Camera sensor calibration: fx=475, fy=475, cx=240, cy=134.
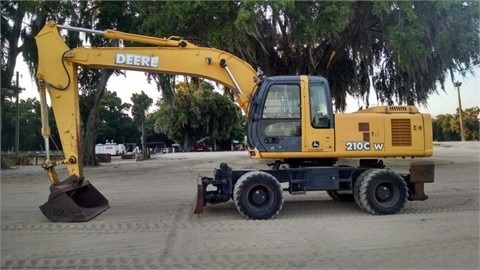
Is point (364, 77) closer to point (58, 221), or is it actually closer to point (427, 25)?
point (427, 25)

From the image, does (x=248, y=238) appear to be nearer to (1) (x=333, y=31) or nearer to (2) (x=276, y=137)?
(2) (x=276, y=137)

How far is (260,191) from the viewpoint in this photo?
866cm

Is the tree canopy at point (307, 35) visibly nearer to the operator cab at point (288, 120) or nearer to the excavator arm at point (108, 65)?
the excavator arm at point (108, 65)

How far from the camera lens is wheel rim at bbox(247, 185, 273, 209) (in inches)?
338

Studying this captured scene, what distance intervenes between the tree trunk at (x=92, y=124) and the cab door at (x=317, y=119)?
66.2 ft

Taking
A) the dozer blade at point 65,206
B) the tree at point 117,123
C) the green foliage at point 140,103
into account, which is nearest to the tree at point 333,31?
the dozer blade at point 65,206

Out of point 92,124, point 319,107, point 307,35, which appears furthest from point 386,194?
point 92,124

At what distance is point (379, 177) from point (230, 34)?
8627 millimetres

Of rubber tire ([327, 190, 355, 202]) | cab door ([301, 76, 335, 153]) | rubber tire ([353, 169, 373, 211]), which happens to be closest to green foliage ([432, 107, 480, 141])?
rubber tire ([327, 190, 355, 202])

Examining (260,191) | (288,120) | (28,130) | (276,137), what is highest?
(28,130)

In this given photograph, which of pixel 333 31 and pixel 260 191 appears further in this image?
pixel 333 31

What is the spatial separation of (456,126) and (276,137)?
221 feet

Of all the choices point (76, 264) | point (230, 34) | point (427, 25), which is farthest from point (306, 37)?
point (76, 264)

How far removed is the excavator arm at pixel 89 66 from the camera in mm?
8945
